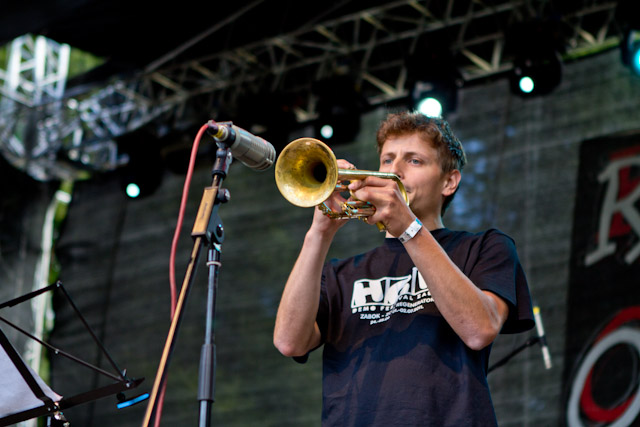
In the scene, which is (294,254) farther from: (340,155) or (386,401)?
(386,401)

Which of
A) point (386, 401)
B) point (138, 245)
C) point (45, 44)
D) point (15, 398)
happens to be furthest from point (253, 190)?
point (386, 401)

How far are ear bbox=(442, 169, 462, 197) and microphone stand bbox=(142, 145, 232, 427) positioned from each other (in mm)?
1042


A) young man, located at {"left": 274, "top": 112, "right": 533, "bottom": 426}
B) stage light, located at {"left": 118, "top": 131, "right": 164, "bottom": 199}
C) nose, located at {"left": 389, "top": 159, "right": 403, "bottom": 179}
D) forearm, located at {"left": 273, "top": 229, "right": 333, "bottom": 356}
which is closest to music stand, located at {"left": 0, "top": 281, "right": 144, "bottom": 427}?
forearm, located at {"left": 273, "top": 229, "right": 333, "bottom": 356}

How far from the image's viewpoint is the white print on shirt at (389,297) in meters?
2.75

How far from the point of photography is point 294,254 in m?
7.49

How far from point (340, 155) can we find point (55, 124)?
135 inches

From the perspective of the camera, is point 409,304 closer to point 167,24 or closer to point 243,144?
point 243,144

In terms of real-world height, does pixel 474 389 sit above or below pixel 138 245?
below

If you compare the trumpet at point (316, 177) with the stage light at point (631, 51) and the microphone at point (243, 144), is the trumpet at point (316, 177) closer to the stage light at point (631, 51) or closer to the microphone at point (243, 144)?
the microphone at point (243, 144)

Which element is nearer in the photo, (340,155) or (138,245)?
(340,155)

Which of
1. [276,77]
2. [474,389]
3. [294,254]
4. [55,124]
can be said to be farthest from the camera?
[55,124]

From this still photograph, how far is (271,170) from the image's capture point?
768 centimetres

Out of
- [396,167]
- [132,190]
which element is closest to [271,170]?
[132,190]

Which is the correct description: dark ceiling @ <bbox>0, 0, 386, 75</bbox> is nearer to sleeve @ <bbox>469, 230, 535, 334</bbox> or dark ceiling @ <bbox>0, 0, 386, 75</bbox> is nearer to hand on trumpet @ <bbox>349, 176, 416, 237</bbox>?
sleeve @ <bbox>469, 230, 535, 334</bbox>
